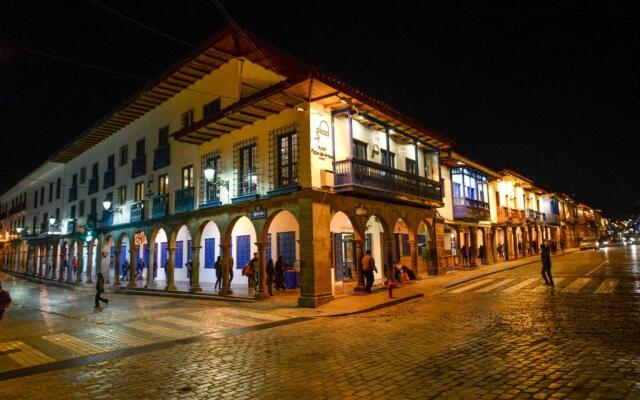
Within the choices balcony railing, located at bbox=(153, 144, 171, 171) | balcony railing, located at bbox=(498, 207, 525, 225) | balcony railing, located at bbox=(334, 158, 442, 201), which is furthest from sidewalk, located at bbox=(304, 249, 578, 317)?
balcony railing, located at bbox=(498, 207, 525, 225)

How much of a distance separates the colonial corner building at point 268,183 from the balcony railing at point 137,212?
134 mm

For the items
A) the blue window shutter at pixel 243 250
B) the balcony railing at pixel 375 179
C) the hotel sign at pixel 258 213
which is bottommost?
the blue window shutter at pixel 243 250

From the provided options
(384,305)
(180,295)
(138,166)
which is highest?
(138,166)

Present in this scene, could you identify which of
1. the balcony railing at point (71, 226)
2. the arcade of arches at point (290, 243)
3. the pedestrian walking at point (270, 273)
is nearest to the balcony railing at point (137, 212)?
the arcade of arches at point (290, 243)

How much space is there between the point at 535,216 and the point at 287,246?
3286 centimetres

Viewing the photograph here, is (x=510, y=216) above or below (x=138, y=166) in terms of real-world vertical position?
below

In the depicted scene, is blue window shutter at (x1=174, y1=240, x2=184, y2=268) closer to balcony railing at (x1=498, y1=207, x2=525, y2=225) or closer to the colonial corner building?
the colonial corner building

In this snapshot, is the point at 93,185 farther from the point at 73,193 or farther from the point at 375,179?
the point at 375,179

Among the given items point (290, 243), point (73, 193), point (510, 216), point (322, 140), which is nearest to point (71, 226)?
point (73, 193)

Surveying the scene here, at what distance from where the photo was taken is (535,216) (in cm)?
4128

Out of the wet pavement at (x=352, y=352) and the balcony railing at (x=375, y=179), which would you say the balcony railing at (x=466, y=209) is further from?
the wet pavement at (x=352, y=352)

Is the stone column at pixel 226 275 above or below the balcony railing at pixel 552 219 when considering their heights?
below

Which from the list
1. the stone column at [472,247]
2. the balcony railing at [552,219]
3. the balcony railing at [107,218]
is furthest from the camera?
the balcony railing at [552,219]

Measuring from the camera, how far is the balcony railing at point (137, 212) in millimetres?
23531
